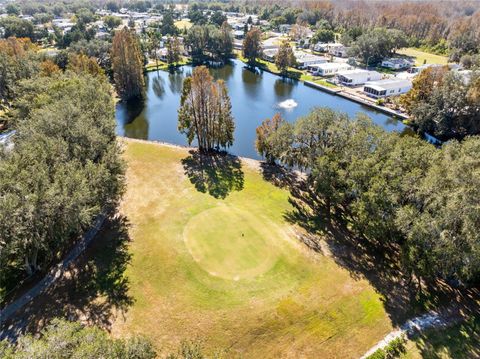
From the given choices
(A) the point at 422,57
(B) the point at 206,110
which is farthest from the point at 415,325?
(A) the point at 422,57

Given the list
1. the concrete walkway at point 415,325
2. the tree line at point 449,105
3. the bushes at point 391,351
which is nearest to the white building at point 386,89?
the tree line at point 449,105

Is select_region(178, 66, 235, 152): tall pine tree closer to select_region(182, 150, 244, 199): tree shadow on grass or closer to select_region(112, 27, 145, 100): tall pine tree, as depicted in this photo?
select_region(182, 150, 244, 199): tree shadow on grass

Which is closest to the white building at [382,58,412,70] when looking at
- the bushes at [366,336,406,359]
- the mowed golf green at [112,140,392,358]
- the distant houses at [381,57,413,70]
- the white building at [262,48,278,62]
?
the distant houses at [381,57,413,70]

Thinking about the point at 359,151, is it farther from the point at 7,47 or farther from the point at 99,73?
the point at 7,47

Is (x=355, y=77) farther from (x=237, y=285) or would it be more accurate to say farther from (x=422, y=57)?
(x=237, y=285)

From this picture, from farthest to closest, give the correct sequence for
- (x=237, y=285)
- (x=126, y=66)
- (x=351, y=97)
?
1. (x=351, y=97)
2. (x=126, y=66)
3. (x=237, y=285)

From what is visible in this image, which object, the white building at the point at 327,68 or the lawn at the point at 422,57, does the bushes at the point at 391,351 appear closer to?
the white building at the point at 327,68
